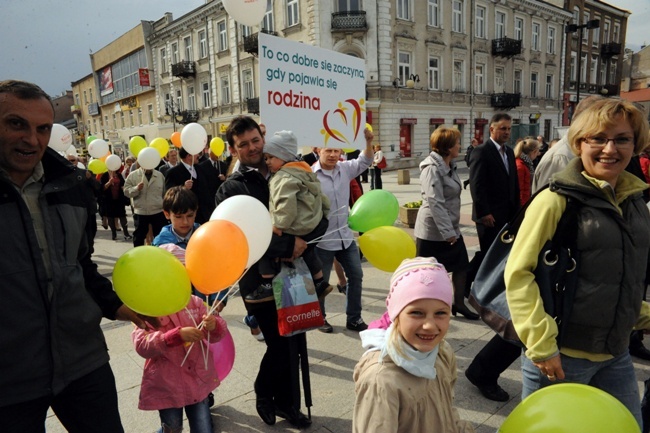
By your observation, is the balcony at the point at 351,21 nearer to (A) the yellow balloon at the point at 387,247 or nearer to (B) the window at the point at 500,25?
(B) the window at the point at 500,25

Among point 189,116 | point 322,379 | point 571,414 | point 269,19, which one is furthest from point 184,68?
point 571,414

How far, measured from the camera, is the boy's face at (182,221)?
105 inches

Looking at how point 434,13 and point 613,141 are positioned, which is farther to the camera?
point 434,13

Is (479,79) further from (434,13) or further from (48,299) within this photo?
(48,299)

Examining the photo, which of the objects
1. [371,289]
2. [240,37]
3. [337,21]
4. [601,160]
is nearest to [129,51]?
[240,37]

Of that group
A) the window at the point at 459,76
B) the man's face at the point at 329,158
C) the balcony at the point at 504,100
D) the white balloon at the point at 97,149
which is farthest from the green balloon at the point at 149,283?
the balcony at the point at 504,100

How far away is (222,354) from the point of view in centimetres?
220

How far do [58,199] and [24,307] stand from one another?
1.35 feet

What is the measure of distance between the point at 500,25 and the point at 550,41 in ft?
22.3

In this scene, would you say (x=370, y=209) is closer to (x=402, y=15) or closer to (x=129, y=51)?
(x=402, y=15)

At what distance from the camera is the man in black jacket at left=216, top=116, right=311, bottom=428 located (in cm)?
246

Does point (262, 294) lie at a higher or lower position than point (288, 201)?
lower

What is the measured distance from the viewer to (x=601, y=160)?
Result: 5.34 feet

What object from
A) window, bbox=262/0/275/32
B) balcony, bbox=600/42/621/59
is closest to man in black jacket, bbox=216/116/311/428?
window, bbox=262/0/275/32
